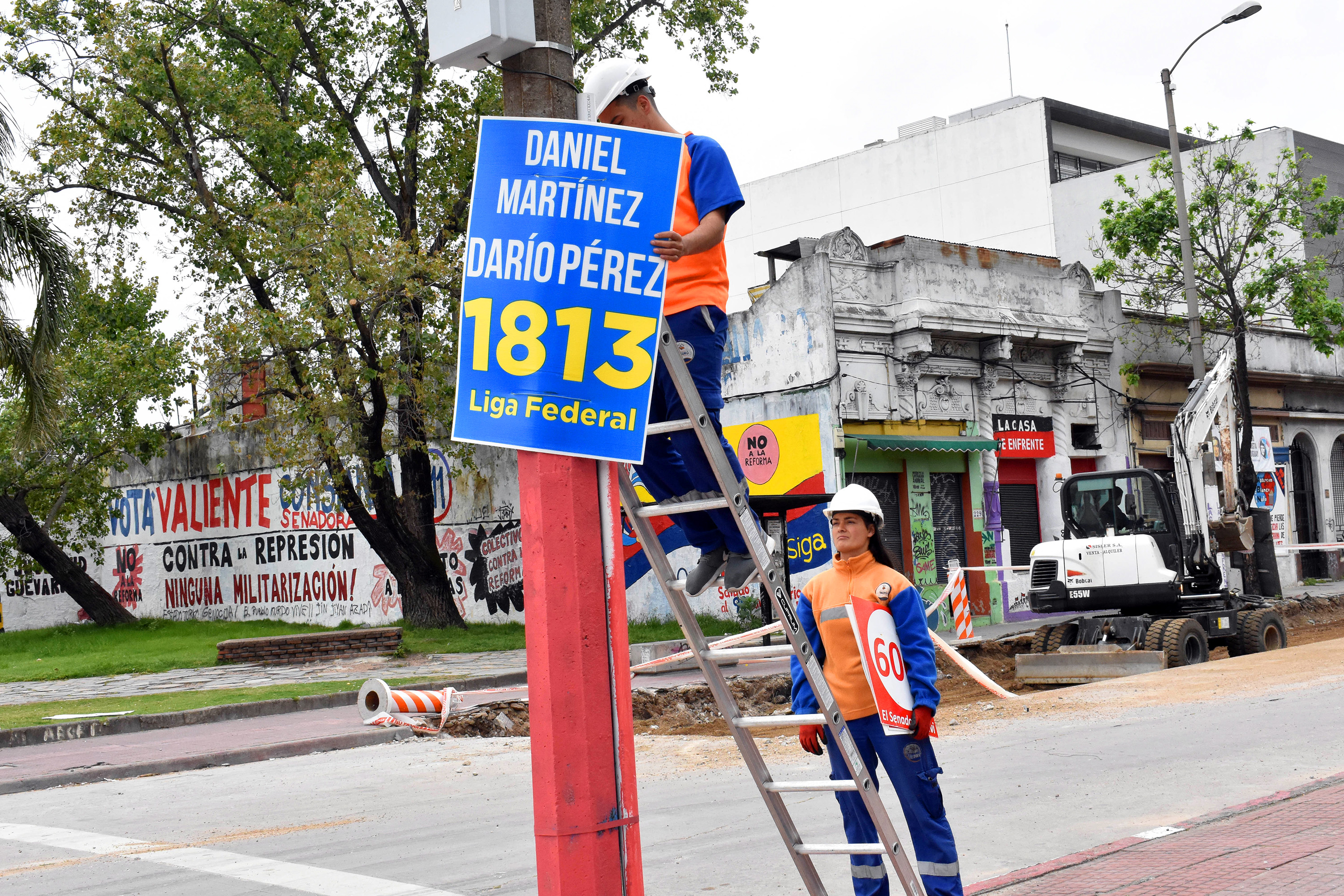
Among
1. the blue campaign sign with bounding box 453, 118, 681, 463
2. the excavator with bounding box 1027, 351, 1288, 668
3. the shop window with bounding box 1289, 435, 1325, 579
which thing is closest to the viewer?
the blue campaign sign with bounding box 453, 118, 681, 463

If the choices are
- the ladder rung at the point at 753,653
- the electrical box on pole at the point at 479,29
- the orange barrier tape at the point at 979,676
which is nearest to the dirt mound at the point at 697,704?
the orange barrier tape at the point at 979,676

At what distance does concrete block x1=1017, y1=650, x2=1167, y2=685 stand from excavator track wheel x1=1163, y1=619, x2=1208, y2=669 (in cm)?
15

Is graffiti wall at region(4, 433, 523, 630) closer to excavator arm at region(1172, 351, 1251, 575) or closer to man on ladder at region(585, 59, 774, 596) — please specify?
excavator arm at region(1172, 351, 1251, 575)

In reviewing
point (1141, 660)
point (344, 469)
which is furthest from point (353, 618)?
point (1141, 660)

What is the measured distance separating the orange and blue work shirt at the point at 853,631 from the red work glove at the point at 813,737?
0.22 feet

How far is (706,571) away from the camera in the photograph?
4199 millimetres

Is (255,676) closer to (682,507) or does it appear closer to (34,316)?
(34,316)

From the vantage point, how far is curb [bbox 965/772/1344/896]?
5.63 m

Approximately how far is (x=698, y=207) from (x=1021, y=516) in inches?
927

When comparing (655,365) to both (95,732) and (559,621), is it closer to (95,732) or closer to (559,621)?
(559,621)

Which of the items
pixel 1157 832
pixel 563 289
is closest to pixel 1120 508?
pixel 1157 832

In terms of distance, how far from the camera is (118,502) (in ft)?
115

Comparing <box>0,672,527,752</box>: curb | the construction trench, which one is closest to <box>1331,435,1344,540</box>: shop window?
the construction trench

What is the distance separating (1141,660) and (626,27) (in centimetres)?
1601
